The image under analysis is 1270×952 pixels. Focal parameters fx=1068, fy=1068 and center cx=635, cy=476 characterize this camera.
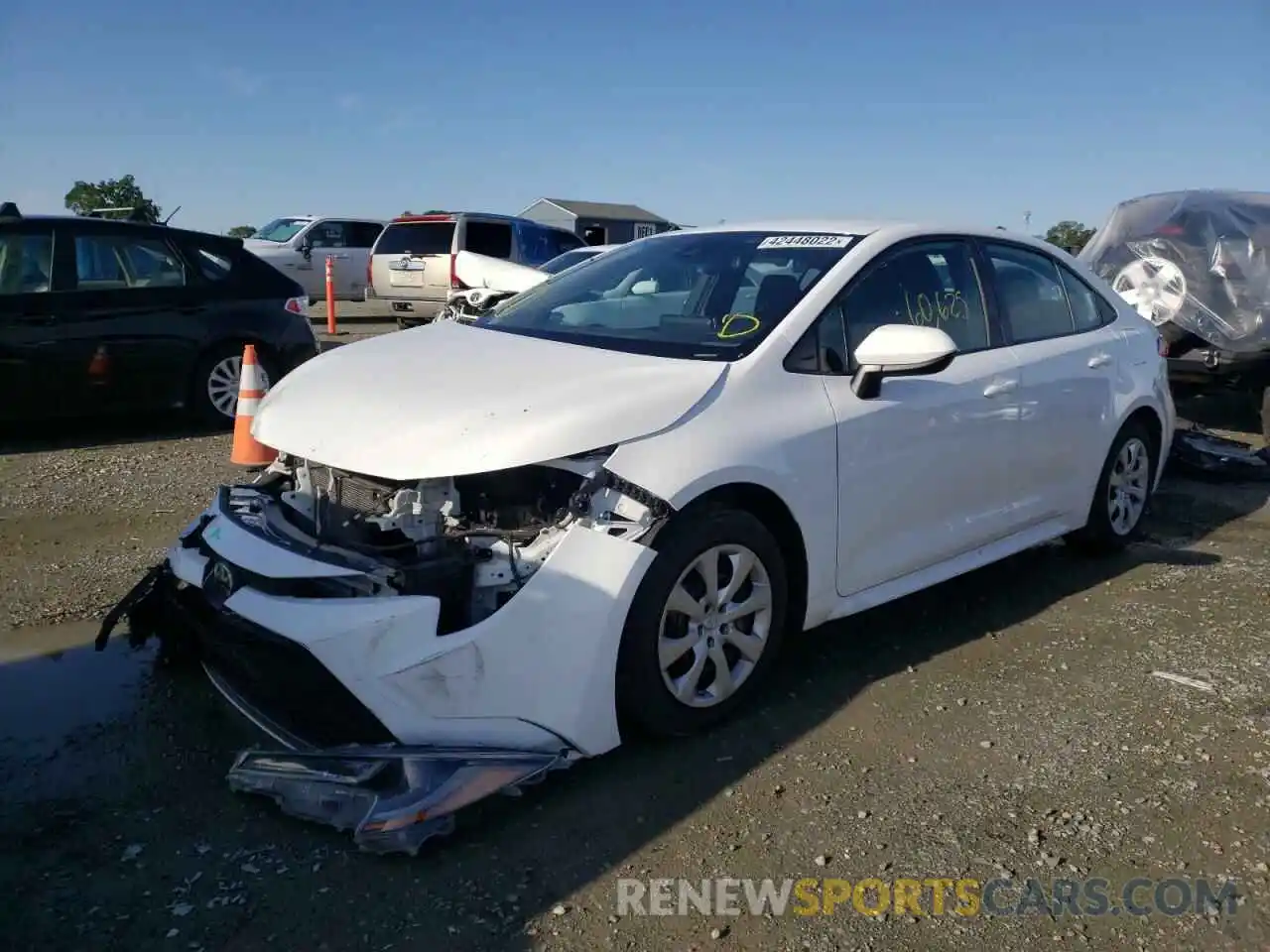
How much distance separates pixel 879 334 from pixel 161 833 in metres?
2.69

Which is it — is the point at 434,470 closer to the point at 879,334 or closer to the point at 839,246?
the point at 879,334

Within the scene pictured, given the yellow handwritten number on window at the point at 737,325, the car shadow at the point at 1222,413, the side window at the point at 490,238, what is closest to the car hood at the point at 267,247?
the side window at the point at 490,238

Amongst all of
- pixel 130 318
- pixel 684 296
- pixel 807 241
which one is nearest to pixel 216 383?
pixel 130 318

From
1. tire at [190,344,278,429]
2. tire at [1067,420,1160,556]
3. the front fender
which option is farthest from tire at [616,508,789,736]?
tire at [190,344,278,429]

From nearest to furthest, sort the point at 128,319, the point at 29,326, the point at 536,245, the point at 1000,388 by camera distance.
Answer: the point at 1000,388 < the point at 29,326 < the point at 128,319 < the point at 536,245

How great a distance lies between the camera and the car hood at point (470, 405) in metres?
3.04

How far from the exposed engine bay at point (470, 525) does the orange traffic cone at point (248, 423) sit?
116 cm

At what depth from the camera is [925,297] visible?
4.28m

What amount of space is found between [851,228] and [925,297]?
0.40 m

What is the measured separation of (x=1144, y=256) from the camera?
841cm

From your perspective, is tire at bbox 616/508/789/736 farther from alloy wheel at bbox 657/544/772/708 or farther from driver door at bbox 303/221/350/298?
driver door at bbox 303/221/350/298

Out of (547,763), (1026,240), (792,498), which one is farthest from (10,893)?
(1026,240)

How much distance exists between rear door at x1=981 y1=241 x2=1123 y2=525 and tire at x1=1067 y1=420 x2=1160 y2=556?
6.0 inches

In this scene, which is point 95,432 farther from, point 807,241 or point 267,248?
point 267,248
